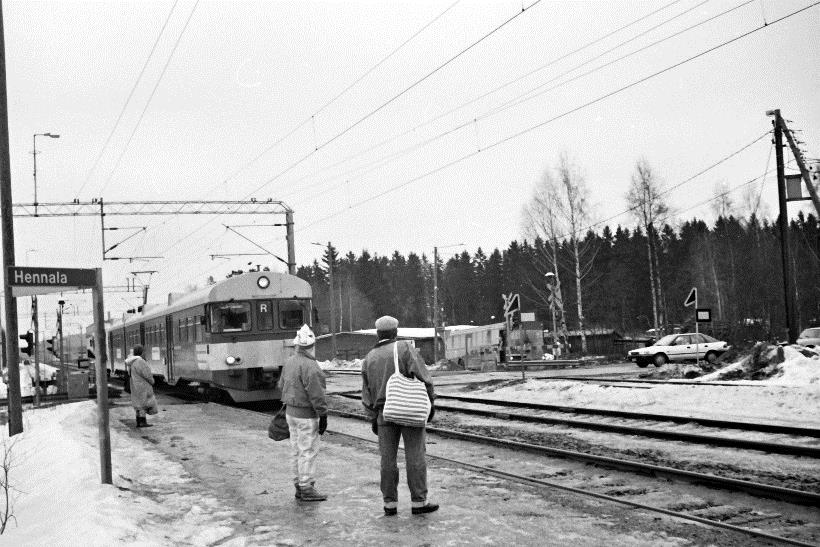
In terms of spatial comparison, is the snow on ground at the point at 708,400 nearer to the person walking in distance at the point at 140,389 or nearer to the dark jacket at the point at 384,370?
the dark jacket at the point at 384,370

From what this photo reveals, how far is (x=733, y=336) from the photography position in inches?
1510

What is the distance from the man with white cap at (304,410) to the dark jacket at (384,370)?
0.86m

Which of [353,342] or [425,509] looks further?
[353,342]

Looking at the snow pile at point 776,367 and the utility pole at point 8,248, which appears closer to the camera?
the utility pole at point 8,248

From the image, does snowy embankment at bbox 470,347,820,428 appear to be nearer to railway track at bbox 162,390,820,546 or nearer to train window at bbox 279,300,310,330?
railway track at bbox 162,390,820,546

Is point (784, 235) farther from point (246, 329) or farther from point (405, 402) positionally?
point (405, 402)

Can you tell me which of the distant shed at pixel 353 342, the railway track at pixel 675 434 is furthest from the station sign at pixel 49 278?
the distant shed at pixel 353 342

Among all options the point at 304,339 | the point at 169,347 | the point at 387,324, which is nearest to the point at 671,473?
the point at 387,324

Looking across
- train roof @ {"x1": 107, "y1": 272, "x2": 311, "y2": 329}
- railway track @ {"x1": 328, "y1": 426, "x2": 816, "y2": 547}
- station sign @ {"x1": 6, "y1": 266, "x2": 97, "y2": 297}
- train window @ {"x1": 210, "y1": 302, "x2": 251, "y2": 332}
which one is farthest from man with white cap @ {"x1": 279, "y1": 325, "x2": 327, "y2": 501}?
train roof @ {"x1": 107, "y1": 272, "x2": 311, "y2": 329}

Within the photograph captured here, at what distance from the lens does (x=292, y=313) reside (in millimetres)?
19094

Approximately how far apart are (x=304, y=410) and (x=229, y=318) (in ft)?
35.6

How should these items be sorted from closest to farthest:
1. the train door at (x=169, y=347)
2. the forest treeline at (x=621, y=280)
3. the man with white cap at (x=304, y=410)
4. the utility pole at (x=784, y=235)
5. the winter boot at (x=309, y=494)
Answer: the winter boot at (x=309, y=494)
the man with white cap at (x=304, y=410)
the utility pole at (x=784, y=235)
the train door at (x=169, y=347)
the forest treeline at (x=621, y=280)

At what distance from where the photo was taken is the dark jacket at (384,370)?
6801 mm

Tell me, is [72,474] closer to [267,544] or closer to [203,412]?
[267,544]
